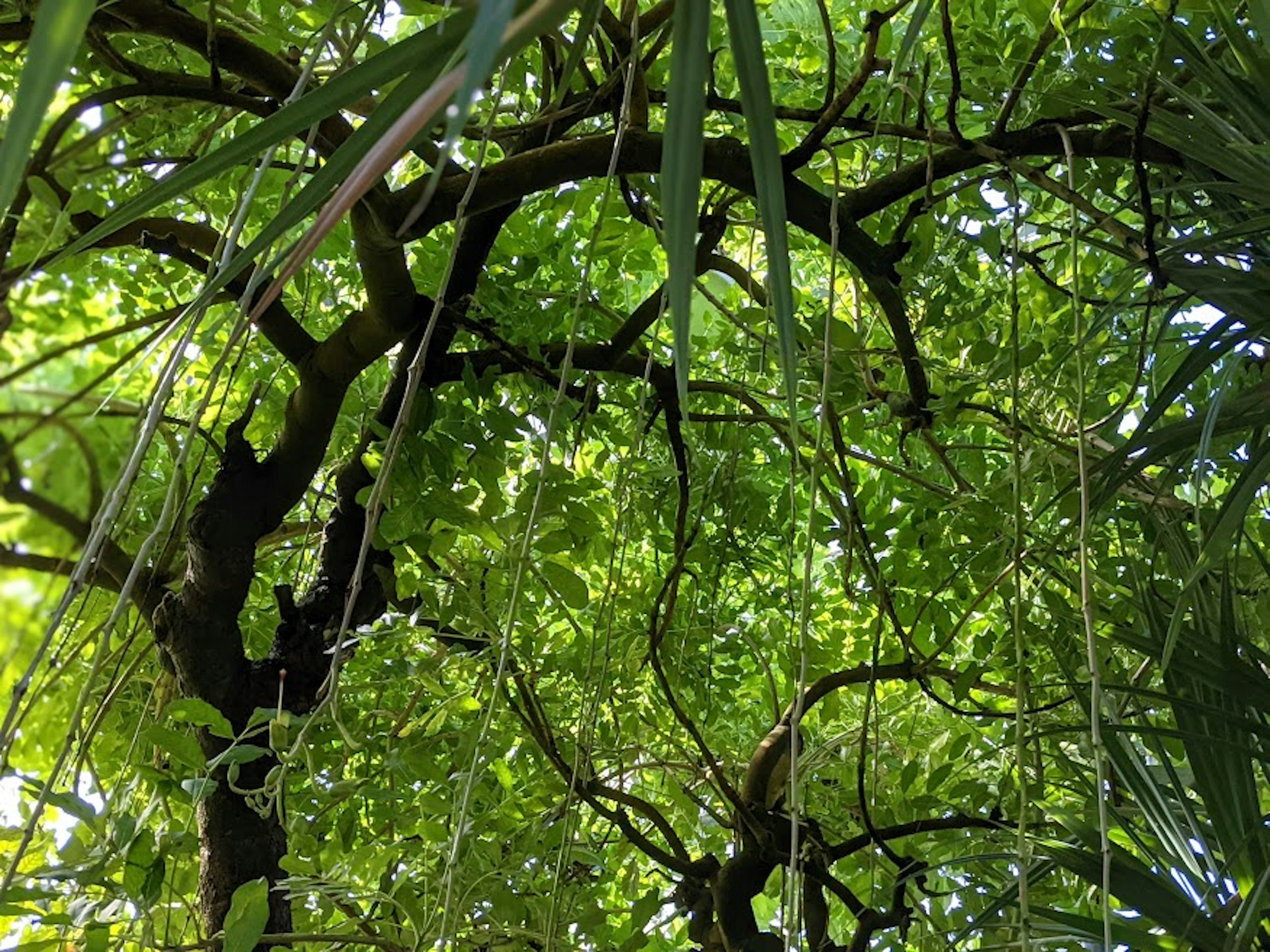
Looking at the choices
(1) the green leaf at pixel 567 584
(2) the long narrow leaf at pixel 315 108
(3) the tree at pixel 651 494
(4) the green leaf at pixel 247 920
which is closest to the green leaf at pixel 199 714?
(3) the tree at pixel 651 494

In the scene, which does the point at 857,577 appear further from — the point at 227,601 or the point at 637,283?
the point at 227,601

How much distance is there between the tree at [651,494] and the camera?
775 millimetres

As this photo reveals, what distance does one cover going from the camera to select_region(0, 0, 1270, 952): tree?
0.77 metres

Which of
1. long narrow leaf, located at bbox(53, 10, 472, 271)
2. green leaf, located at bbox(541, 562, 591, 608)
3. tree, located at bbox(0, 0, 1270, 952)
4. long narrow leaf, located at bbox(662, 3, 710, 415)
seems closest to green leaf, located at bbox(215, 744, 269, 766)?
tree, located at bbox(0, 0, 1270, 952)

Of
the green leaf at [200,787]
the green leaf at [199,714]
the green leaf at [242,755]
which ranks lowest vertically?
the green leaf at [200,787]

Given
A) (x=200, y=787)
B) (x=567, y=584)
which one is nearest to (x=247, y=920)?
(x=200, y=787)

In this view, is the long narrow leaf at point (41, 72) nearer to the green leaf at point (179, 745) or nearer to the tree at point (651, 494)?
the tree at point (651, 494)

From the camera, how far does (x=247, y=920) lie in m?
0.69

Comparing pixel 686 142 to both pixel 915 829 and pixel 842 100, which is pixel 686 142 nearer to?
pixel 842 100

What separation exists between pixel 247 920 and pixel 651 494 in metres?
0.87

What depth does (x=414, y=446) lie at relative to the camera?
1172 millimetres

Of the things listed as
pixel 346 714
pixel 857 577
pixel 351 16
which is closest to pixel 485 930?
pixel 346 714

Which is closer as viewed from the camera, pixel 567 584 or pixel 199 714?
pixel 199 714

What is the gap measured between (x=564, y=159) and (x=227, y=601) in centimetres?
66
